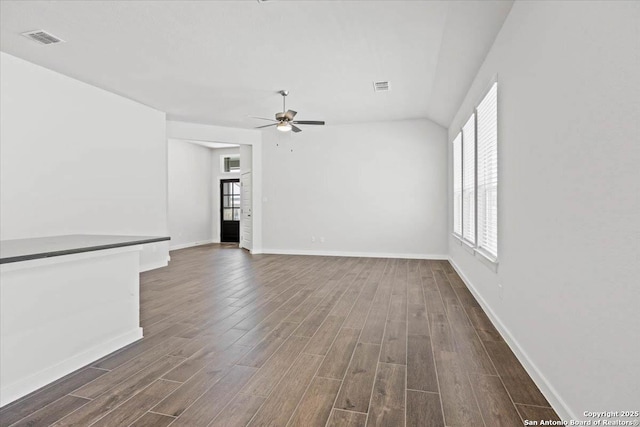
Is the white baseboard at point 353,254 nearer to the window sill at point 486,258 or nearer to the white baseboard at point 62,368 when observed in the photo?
the window sill at point 486,258

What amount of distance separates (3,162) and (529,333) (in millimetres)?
5560

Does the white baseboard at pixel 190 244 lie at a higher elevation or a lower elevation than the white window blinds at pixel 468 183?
lower

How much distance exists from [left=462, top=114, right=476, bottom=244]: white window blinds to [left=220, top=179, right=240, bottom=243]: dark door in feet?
24.9

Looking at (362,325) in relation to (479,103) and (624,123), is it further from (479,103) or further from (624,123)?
(479,103)

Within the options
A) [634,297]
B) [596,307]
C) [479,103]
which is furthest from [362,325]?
[479,103]

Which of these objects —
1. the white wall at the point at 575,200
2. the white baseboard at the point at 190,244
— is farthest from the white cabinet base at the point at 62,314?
the white baseboard at the point at 190,244

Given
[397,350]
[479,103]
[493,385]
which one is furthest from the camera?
[479,103]

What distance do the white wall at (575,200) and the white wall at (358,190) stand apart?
14.8 ft

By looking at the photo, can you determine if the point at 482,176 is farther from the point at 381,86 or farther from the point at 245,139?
the point at 245,139

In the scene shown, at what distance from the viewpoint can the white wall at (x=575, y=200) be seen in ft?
4.10

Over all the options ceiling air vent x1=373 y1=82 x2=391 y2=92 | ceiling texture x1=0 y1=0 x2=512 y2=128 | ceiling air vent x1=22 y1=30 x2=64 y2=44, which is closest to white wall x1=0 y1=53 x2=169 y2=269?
ceiling texture x1=0 y1=0 x2=512 y2=128

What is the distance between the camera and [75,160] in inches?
187

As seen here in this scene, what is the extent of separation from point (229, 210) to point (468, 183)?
26.5ft

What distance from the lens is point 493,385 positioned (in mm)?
2086
